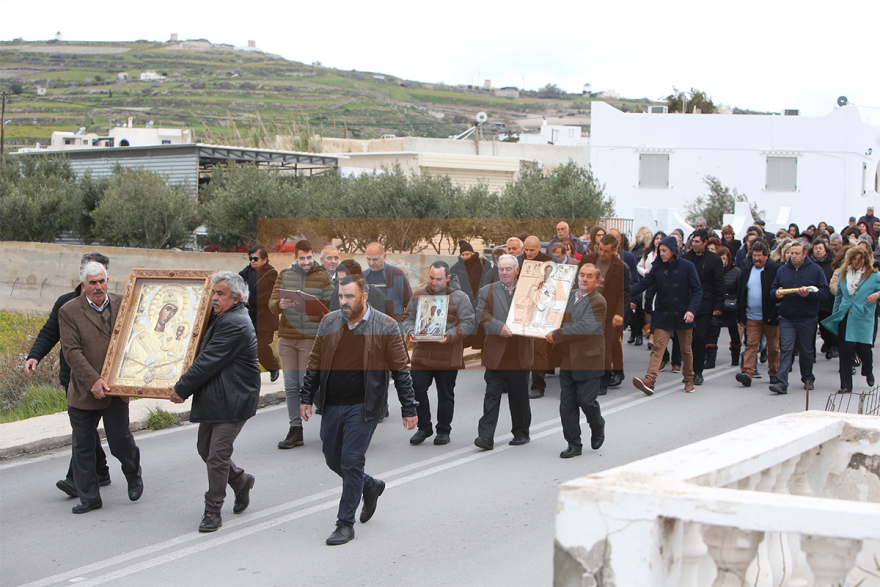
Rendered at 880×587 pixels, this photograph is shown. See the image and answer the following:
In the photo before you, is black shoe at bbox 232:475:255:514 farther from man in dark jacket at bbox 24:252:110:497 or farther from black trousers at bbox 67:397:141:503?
man in dark jacket at bbox 24:252:110:497

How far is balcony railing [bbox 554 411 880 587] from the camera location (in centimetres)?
262

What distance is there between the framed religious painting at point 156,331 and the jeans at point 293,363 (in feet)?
7.13

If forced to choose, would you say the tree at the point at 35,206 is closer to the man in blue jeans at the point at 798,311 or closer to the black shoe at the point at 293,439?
the black shoe at the point at 293,439

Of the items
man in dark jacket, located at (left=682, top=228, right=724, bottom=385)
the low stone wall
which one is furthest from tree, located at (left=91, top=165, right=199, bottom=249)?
man in dark jacket, located at (left=682, top=228, right=724, bottom=385)

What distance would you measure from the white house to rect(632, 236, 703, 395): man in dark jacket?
30779mm

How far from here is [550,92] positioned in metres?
176

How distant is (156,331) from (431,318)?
312 cm

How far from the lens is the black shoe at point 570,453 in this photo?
324 inches

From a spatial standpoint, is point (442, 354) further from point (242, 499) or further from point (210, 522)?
point (210, 522)

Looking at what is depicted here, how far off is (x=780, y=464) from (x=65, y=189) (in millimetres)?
28074

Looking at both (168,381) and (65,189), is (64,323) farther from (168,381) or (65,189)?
(65,189)

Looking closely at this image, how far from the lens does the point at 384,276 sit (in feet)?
32.2

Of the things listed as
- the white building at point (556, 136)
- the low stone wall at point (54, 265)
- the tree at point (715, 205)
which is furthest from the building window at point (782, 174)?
the low stone wall at point (54, 265)

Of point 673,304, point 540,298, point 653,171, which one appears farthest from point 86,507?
point 653,171
